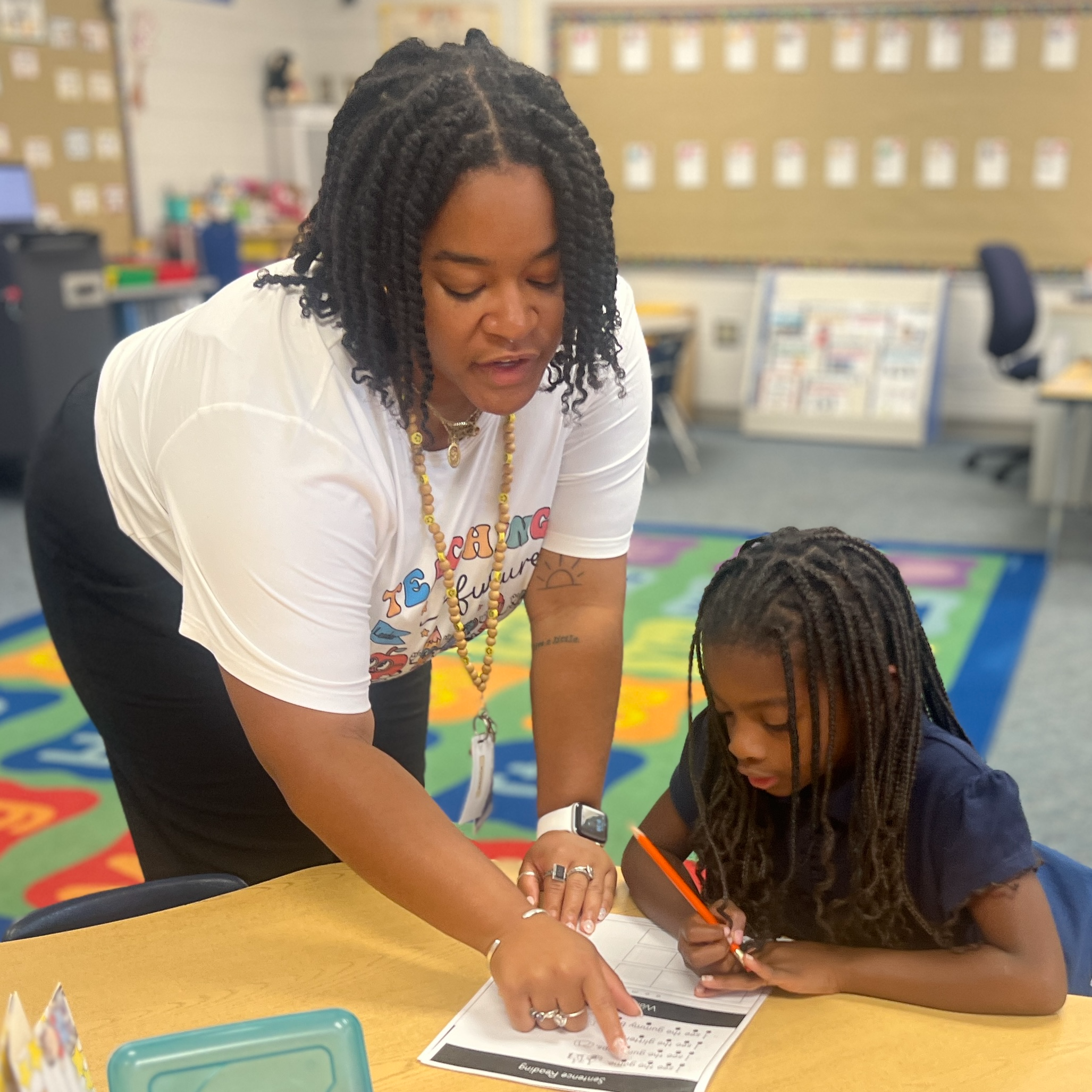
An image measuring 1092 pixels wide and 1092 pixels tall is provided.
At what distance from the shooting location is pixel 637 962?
1.02m

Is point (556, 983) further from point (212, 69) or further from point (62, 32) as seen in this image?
point (212, 69)

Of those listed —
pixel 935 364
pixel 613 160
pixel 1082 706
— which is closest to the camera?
pixel 1082 706

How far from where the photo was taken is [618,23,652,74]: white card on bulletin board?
19.7 ft

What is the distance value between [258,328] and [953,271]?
209 inches

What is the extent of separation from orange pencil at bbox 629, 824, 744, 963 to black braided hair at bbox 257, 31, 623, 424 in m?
0.42

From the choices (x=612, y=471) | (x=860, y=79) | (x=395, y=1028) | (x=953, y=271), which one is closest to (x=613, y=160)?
(x=860, y=79)

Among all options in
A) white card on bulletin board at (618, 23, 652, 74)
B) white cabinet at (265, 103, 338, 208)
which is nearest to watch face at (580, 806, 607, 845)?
white card on bulletin board at (618, 23, 652, 74)

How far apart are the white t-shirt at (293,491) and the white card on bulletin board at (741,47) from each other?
515 cm

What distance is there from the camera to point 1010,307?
492cm

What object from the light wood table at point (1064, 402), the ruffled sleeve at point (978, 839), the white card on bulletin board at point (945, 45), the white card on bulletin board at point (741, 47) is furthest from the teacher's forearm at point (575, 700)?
the white card on bulletin board at point (741, 47)

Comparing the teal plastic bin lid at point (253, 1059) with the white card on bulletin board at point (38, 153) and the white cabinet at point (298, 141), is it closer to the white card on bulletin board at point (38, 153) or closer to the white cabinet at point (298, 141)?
the white card on bulletin board at point (38, 153)

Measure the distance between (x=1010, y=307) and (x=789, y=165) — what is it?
150 centimetres

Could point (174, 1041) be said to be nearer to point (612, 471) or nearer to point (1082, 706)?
point (612, 471)

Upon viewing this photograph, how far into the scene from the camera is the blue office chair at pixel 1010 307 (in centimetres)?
490
